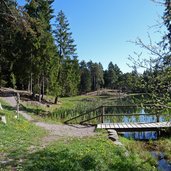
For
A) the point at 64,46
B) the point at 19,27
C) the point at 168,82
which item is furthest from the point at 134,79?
the point at 64,46

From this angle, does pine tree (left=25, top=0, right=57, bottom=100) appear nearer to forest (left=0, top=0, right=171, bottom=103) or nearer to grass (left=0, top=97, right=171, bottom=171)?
forest (left=0, top=0, right=171, bottom=103)

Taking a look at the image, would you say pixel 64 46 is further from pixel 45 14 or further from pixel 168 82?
pixel 168 82

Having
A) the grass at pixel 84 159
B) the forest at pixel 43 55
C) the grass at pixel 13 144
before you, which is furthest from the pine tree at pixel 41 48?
the grass at pixel 84 159

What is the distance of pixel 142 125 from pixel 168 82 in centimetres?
1245

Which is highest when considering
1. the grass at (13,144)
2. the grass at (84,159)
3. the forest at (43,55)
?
the forest at (43,55)

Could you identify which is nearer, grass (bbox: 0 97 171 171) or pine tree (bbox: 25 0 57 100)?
grass (bbox: 0 97 171 171)

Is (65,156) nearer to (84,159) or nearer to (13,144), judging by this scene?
(84,159)

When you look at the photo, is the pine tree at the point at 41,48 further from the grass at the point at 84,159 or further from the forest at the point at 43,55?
the grass at the point at 84,159

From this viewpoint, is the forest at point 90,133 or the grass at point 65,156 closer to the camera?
the forest at point 90,133

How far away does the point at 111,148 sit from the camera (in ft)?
36.0

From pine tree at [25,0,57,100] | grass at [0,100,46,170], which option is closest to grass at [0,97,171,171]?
Answer: grass at [0,100,46,170]

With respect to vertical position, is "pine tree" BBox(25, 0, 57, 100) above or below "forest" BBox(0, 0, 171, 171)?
above

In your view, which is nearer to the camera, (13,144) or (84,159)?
(84,159)

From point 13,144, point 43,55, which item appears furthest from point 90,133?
point 43,55
